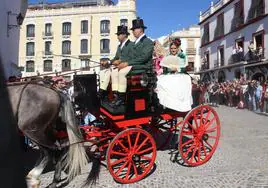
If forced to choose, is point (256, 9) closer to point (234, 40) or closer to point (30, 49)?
point (234, 40)

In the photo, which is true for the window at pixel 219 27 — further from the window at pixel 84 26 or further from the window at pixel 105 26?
the window at pixel 84 26

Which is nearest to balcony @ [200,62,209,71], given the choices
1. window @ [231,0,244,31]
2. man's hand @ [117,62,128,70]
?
window @ [231,0,244,31]

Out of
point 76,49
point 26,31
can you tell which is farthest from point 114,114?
point 26,31

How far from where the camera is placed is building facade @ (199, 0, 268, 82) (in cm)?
2366

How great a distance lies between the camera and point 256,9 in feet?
81.0

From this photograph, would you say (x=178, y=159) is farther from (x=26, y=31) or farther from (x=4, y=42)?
(x=26, y=31)

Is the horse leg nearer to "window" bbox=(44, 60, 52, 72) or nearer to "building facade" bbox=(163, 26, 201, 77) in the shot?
"window" bbox=(44, 60, 52, 72)

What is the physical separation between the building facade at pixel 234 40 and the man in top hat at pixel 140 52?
18571mm

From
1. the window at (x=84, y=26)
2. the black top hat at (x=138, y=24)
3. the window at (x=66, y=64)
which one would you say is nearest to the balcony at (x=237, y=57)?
the black top hat at (x=138, y=24)

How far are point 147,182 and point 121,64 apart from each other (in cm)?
192

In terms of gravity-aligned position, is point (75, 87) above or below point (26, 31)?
below

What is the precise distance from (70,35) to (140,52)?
4421cm

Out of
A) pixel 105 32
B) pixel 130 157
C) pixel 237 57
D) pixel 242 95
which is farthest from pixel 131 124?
pixel 105 32

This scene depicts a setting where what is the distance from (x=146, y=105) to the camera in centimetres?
566
